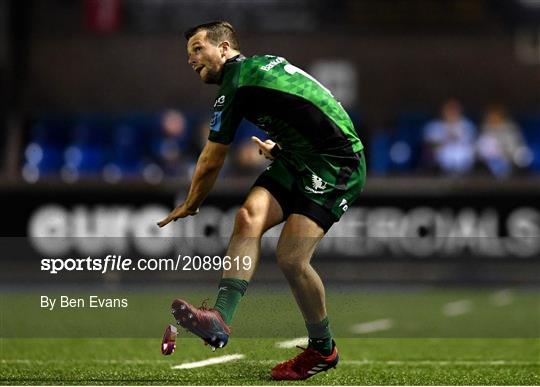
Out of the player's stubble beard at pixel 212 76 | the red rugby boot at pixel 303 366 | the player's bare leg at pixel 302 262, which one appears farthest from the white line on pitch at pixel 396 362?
the player's stubble beard at pixel 212 76

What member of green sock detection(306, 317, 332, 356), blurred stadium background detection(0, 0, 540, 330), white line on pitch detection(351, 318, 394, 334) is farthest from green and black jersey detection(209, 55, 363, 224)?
blurred stadium background detection(0, 0, 540, 330)

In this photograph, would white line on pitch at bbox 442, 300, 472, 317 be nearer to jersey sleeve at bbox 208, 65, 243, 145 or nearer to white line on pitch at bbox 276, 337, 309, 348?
white line on pitch at bbox 276, 337, 309, 348

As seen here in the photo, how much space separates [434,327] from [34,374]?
192 inches

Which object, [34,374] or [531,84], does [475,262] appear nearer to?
[531,84]

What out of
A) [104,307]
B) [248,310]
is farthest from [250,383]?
[104,307]

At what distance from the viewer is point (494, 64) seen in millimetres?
22969

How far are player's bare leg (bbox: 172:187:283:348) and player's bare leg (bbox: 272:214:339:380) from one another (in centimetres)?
14

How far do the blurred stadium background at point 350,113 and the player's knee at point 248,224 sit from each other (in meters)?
9.01

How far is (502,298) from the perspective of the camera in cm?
1616

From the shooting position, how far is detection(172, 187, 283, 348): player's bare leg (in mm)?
7801

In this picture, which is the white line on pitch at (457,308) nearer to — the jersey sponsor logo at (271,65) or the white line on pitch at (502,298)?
the white line on pitch at (502,298)

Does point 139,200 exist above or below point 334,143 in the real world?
below

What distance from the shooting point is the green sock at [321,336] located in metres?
8.48

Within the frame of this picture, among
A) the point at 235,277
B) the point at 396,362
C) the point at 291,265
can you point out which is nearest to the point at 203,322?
the point at 235,277
